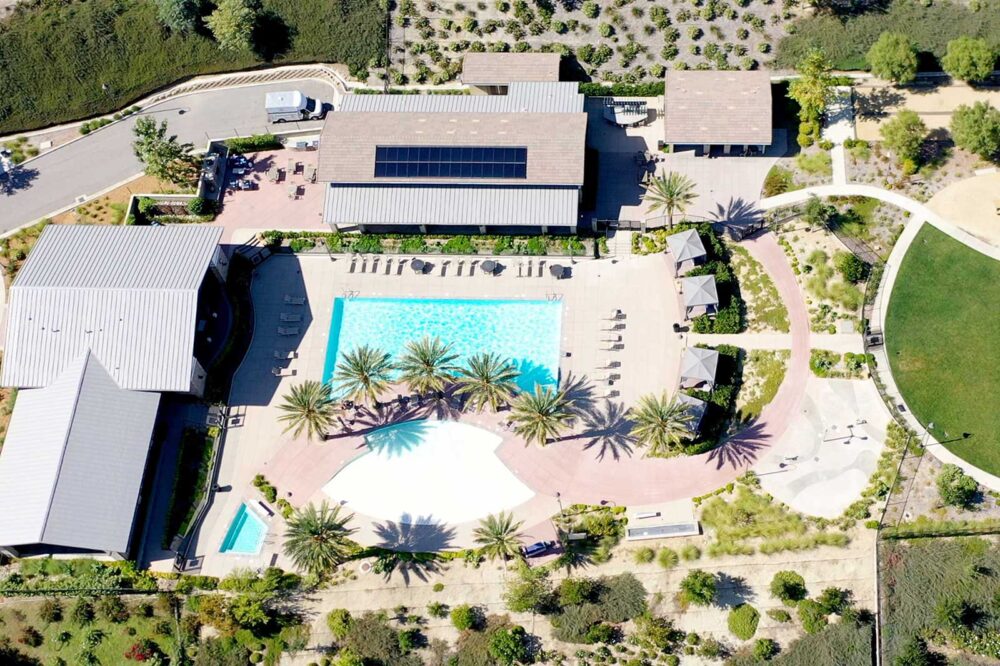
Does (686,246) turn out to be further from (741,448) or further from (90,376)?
(90,376)

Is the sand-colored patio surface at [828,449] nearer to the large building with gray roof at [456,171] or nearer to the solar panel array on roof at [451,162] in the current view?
the large building with gray roof at [456,171]

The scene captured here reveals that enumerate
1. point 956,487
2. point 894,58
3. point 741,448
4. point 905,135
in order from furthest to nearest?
point 894,58 → point 905,135 → point 741,448 → point 956,487

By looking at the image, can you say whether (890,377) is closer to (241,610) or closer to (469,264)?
(469,264)

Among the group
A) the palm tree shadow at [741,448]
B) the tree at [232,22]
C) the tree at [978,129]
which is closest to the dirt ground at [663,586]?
the palm tree shadow at [741,448]

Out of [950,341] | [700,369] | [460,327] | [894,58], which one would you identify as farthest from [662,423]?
[894,58]

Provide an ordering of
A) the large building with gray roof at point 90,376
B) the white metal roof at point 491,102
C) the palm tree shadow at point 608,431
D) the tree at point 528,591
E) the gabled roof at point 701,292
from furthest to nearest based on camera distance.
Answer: the white metal roof at point 491,102, the gabled roof at point 701,292, the palm tree shadow at point 608,431, the large building with gray roof at point 90,376, the tree at point 528,591

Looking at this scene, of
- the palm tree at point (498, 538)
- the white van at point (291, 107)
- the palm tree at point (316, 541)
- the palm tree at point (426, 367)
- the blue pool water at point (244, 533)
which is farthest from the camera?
the white van at point (291, 107)
